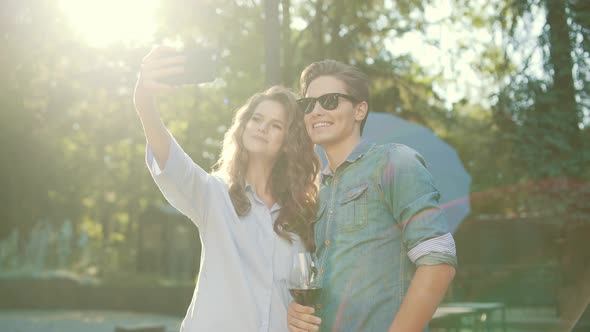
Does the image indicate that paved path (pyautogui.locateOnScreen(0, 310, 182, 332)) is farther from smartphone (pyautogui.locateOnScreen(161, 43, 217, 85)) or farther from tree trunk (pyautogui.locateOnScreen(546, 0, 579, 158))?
smartphone (pyautogui.locateOnScreen(161, 43, 217, 85))

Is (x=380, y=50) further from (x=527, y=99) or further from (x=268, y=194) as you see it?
(x=268, y=194)

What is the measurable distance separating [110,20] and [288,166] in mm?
11125

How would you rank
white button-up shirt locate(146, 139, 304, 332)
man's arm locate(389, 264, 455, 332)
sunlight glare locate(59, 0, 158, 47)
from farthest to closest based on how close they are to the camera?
sunlight glare locate(59, 0, 158, 47)
white button-up shirt locate(146, 139, 304, 332)
man's arm locate(389, 264, 455, 332)

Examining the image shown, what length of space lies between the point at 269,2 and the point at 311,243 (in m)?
3.57

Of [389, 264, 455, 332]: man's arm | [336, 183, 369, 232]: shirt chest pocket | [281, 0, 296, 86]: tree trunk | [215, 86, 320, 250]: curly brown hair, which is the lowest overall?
[389, 264, 455, 332]: man's arm

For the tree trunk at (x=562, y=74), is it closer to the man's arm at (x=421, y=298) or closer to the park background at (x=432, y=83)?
the park background at (x=432, y=83)

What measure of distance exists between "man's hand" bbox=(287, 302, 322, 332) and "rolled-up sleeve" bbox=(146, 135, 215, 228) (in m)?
0.82

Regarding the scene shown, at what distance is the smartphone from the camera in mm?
2900

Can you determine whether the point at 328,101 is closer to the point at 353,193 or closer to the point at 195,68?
the point at 353,193

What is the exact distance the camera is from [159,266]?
114ft

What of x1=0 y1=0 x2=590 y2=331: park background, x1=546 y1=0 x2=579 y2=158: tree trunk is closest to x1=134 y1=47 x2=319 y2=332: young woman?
x1=0 y1=0 x2=590 y2=331: park background

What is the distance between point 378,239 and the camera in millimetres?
2791

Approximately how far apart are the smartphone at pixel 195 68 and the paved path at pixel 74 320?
1253cm

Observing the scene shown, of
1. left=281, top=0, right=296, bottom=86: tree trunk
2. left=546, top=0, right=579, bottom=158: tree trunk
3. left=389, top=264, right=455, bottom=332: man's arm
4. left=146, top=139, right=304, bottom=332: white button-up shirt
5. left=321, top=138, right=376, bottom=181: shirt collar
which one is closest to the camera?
left=389, top=264, right=455, bottom=332: man's arm
